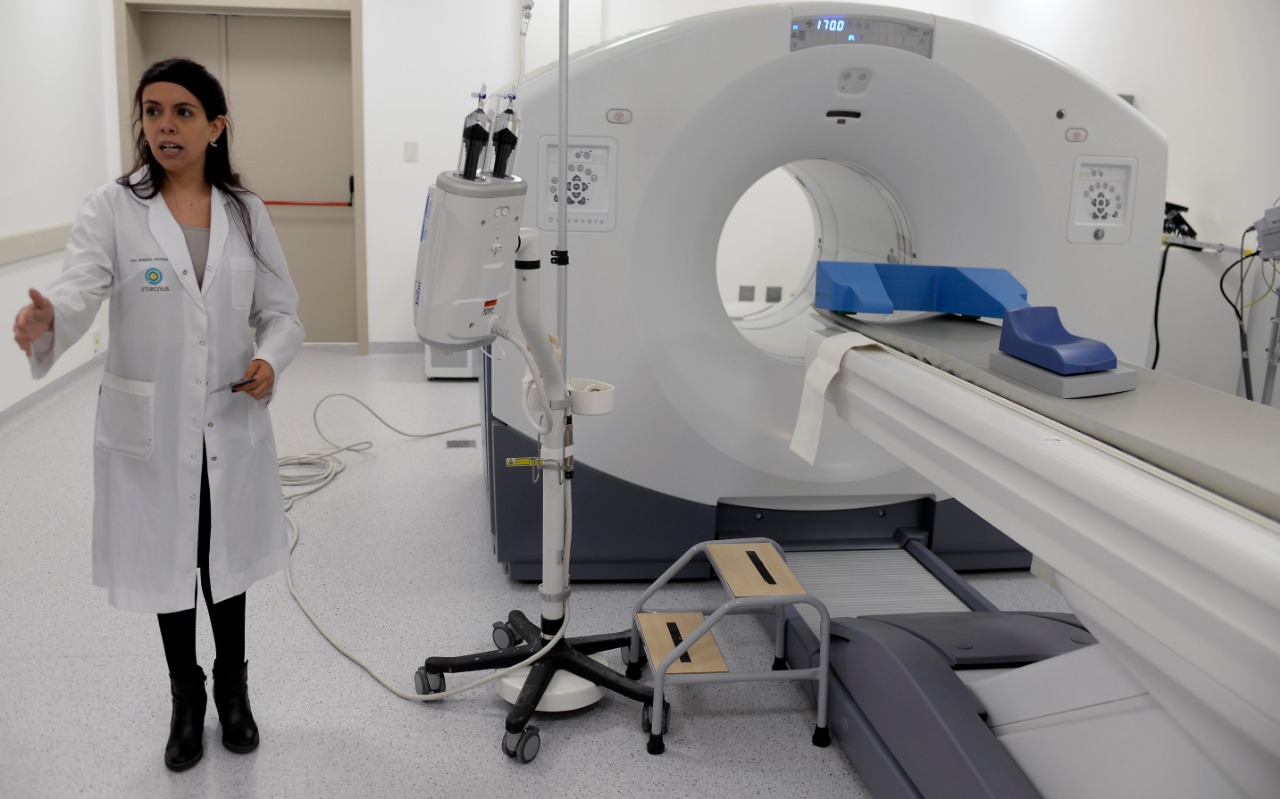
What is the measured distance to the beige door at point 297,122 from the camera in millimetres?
4930

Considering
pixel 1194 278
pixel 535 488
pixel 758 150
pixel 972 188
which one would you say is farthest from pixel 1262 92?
pixel 535 488

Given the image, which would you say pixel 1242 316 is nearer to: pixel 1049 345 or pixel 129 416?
pixel 1049 345

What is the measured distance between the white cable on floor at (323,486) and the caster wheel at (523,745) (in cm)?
12

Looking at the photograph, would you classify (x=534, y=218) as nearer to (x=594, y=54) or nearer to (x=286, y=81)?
(x=594, y=54)

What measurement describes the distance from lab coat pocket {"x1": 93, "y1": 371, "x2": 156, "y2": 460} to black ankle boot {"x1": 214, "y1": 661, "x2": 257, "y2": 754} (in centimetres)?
42

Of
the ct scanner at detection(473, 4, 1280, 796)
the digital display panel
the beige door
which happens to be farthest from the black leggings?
the beige door

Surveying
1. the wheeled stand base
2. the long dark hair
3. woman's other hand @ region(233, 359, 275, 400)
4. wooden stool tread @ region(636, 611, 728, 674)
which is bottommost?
the wheeled stand base

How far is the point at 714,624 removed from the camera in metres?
1.91

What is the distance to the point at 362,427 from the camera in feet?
12.3

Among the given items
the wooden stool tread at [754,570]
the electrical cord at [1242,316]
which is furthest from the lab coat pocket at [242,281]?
the electrical cord at [1242,316]

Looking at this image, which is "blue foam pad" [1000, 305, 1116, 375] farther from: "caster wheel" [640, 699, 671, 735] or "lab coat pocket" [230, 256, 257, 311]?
"lab coat pocket" [230, 256, 257, 311]

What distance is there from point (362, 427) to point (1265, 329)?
122 inches

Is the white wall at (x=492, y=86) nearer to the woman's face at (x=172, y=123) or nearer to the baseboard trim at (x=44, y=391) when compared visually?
the baseboard trim at (x=44, y=391)

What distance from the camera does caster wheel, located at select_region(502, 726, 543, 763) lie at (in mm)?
1743
